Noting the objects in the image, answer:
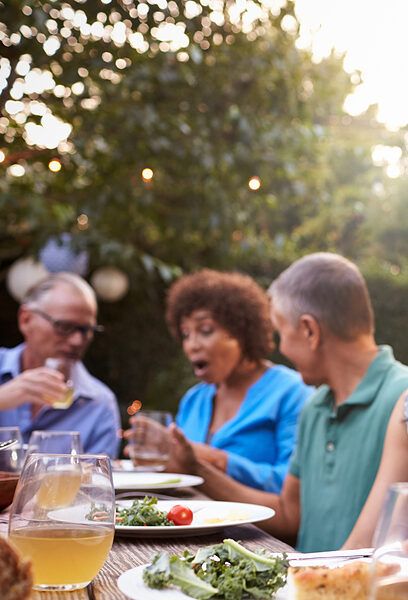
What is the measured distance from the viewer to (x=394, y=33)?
12008 millimetres

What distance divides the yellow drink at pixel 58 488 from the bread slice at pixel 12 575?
285mm

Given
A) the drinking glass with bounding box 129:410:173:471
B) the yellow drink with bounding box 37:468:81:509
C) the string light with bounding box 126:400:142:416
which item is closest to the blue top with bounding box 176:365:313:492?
the drinking glass with bounding box 129:410:173:471

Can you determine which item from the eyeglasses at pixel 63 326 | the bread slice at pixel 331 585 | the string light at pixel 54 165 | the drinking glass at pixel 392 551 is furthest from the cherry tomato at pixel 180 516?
the string light at pixel 54 165

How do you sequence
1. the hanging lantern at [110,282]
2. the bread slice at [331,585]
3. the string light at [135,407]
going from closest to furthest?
the bread slice at [331,585]
the string light at [135,407]
the hanging lantern at [110,282]

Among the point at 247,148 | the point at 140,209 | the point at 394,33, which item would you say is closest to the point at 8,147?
the point at 140,209

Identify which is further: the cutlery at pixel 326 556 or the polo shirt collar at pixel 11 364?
the polo shirt collar at pixel 11 364

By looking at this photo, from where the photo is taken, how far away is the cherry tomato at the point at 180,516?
1769 millimetres

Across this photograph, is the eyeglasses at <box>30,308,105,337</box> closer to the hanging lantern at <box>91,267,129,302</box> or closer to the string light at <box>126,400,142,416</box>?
the string light at <box>126,400,142,416</box>

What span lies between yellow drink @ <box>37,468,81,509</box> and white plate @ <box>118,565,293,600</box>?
134 mm

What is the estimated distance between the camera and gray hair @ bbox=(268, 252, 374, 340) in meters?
2.68

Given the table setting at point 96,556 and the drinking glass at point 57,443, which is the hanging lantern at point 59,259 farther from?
the table setting at point 96,556

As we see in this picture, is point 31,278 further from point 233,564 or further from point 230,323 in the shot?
point 233,564

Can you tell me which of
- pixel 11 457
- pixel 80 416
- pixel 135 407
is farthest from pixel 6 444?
pixel 135 407

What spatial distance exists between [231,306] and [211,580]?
2.99 meters
